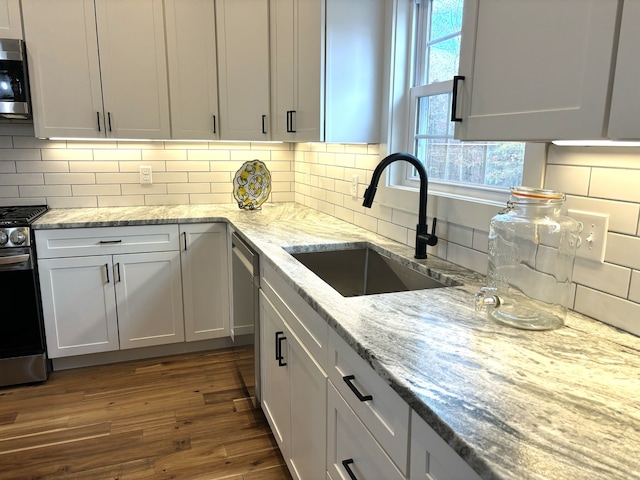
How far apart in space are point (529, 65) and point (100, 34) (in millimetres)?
2595

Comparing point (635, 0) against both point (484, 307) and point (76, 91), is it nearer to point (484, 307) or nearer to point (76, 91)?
point (484, 307)

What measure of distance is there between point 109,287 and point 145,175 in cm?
86

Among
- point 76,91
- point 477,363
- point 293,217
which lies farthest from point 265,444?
point 76,91

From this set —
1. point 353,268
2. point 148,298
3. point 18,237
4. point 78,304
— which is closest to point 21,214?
point 18,237

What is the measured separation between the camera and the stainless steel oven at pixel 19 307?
2.51 metres

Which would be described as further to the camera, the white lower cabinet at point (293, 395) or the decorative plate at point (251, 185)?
the decorative plate at point (251, 185)

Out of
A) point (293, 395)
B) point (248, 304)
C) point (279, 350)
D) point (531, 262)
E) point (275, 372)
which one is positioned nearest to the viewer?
point (531, 262)

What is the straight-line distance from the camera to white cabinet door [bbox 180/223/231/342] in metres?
2.93

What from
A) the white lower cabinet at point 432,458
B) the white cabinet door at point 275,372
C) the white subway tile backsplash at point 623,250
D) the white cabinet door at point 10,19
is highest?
the white cabinet door at point 10,19

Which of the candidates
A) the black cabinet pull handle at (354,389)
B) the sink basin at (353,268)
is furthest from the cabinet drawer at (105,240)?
the black cabinet pull handle at (354,389)

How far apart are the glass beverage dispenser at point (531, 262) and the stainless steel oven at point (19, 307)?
7.90 feet

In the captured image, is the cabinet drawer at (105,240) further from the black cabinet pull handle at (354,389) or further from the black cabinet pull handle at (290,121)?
the black cabinet pull handle at (354,389)

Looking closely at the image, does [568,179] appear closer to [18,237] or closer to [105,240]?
[105,240]

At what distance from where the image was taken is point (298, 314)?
162 centimetres
